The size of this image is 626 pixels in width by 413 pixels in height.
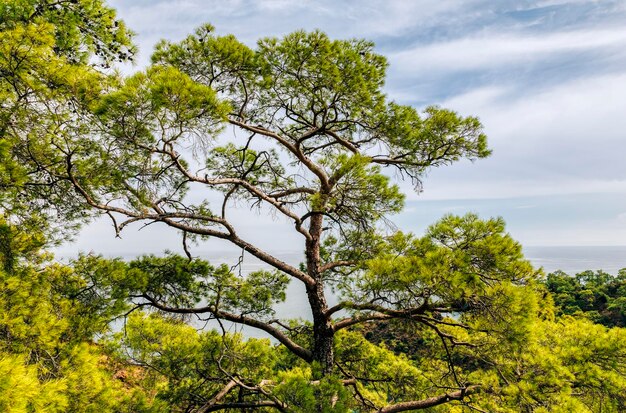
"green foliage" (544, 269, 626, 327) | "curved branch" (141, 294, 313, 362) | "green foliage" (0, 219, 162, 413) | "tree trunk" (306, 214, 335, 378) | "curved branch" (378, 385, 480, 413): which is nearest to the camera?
"green foliage" (0, 219, 162, 413)

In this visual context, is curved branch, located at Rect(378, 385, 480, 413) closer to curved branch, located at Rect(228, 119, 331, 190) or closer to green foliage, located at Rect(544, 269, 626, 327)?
curved branch, located at Rect(228, 119, 331, 190)

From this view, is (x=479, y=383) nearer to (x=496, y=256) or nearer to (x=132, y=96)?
(x=496, y=256)

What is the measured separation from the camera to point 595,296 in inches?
904

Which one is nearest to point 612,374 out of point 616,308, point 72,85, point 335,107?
point 335,107

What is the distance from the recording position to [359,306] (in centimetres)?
310

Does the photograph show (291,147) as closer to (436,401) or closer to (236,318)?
(236,318)

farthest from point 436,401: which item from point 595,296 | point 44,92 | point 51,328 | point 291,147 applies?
point 595,296

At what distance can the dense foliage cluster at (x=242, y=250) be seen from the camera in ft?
8.64

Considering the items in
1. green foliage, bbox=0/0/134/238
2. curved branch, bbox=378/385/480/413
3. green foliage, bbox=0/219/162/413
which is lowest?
curved branch, bbox=378/385/480/413

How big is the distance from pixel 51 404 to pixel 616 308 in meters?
29.4

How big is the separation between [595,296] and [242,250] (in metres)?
28.8

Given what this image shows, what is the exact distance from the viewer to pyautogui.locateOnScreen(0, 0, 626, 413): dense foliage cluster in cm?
263

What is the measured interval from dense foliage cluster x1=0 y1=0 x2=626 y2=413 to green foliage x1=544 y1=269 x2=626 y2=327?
2120 centimetres

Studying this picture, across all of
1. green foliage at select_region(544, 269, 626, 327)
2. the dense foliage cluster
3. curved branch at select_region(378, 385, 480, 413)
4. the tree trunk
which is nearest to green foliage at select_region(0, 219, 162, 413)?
the dense foliage cluster
